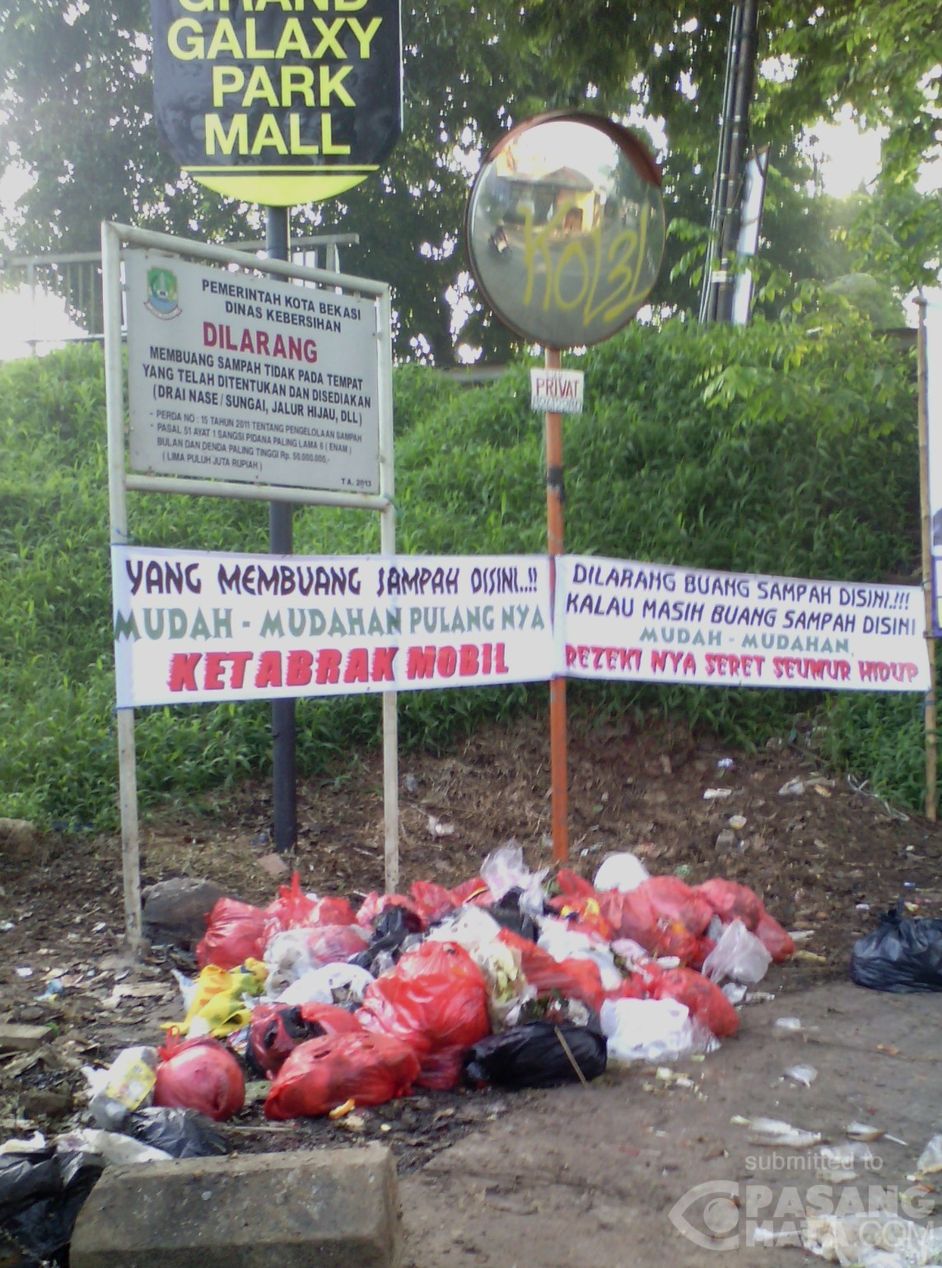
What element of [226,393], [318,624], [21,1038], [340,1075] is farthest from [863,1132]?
[226,393]

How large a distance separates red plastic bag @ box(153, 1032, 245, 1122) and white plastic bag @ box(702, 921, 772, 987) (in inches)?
78.1

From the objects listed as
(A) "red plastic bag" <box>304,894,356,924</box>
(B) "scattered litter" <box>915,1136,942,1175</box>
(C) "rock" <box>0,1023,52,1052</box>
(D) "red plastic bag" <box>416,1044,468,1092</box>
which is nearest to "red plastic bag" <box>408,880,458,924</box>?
(A) "red plastic bag" <box>304,894,356,924</box>

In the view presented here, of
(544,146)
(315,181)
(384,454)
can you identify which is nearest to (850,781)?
(384,454)

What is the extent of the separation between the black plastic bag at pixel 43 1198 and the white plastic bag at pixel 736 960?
2.61 meters

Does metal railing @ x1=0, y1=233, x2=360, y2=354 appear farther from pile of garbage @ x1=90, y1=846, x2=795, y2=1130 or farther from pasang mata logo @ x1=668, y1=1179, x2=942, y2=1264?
pasang mata logo @ x1=668, y1=1179, x2=942, y2=1264

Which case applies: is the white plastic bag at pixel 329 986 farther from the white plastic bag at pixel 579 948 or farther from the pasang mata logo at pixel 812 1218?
the pasang mata logo at pixel 812 1218

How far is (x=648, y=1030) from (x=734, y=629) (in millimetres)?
2878

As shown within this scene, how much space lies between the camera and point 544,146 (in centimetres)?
548

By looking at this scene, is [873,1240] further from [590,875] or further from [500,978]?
[590,875]

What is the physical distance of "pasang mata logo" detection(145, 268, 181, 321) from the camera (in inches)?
188

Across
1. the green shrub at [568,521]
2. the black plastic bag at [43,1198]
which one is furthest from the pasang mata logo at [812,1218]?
the green shrub at [568,521]

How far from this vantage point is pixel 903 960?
15.4 feet

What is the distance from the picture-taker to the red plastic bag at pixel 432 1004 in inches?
145

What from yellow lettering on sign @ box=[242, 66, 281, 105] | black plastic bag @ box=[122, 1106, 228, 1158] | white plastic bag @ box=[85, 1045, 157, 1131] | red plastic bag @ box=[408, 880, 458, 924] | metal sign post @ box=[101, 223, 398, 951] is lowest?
black plastic bag @ box=[122, 1106, 228, 1158]
